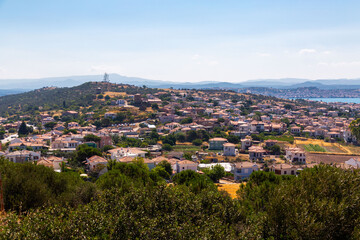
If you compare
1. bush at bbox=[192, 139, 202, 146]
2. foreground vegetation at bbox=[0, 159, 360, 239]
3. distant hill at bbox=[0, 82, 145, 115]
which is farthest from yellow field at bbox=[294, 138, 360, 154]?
distant hill at bbox=[0, 82, 145, 115]

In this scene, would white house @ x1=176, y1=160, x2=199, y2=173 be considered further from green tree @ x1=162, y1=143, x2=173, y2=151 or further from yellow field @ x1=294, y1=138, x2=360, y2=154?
yellow field @ x1=294, y1=138, x2=360, y2=154

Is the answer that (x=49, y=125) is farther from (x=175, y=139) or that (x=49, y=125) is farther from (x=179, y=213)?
(x=179, y=213)

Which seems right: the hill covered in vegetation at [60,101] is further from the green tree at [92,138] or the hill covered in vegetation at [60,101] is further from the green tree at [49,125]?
the green tree at [92,138]

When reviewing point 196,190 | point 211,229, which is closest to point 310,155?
point 196,190

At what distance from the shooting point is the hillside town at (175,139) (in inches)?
1423

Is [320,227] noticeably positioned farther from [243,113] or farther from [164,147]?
[243,113]

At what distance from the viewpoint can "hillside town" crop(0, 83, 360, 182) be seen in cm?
3616

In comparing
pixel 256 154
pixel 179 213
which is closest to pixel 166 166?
pixel 256 154

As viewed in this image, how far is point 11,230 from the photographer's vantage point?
7.90 m

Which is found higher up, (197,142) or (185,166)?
(185,166)

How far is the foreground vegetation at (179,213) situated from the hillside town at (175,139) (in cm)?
1425

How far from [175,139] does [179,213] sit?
4559 centimetres

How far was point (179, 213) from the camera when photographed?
35.3ft

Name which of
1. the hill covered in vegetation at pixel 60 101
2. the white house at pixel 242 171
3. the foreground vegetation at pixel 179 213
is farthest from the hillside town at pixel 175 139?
the foreground vegetation at pixel 179 213
